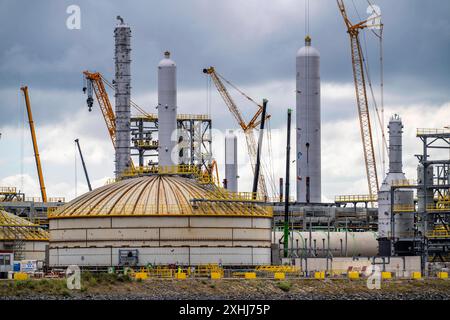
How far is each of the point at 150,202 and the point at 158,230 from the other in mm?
4304

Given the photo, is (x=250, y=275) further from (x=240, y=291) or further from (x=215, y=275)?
(x=240, y=291)

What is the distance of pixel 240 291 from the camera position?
164 m

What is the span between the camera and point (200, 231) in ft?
585

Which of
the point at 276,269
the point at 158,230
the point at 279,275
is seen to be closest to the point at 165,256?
the point at 158,230

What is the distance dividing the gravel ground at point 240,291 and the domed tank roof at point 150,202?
14.4 meters

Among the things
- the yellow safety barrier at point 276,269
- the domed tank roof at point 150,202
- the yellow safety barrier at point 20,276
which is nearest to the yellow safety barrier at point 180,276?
the domed tank roof at point 150,202

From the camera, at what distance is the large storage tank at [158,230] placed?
178 m

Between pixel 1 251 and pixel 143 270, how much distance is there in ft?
87.4

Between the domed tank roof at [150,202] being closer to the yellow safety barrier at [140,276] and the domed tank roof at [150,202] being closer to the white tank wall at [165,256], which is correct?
the white tank wall at [165,256]

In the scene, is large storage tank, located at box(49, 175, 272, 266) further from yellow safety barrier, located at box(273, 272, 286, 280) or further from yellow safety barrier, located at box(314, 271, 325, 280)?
yellow safety barrier, located at box(314, 271, 325, 280)
